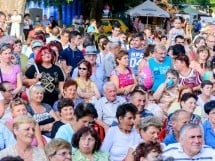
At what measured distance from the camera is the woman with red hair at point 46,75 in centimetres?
929

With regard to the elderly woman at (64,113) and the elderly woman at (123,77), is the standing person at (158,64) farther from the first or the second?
the elderly woman at (64,113)

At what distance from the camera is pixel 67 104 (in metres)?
7.89

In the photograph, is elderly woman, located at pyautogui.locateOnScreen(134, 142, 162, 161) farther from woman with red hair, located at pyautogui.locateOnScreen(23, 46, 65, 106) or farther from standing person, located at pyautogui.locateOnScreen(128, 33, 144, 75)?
standing person, located at pyautogui.locateOnScreen(128, 33, 144, 75)

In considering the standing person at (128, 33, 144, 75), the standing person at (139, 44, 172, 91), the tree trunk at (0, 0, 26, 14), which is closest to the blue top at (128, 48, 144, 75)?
the standing person at (128, 33, 144, 75)

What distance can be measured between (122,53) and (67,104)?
2.51m

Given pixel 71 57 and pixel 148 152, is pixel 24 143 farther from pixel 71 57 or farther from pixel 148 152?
pixel 71 57

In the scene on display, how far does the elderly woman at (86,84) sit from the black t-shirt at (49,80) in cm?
38

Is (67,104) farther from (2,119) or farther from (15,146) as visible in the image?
(15,146)

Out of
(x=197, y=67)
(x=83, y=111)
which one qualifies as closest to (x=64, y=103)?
(x=83, y=111)

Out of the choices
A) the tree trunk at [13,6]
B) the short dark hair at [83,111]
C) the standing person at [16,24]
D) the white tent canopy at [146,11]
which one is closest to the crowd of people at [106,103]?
the short dark hair at [83,111]

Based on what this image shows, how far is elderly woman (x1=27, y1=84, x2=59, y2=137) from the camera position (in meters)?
8.20

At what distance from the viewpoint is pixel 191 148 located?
21.2 feet

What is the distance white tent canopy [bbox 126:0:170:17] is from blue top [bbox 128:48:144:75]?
20923mm

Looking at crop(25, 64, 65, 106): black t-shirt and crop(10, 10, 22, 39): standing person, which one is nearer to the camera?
crop(25, 64, 65, 106): black t-shirt
